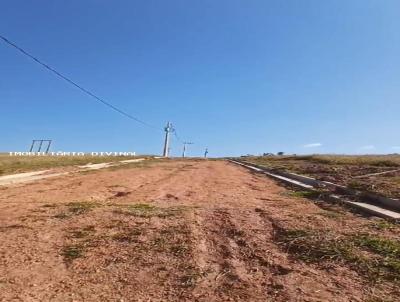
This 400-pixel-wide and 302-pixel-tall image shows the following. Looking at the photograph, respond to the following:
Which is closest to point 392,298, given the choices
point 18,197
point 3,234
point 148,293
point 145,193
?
point 148,293

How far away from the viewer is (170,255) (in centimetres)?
524

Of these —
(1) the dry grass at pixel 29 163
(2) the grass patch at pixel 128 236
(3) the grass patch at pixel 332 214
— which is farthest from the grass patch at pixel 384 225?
(1) the dry grass at pixel 29 163

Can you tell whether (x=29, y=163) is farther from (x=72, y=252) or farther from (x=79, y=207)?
(x=72, y=252)

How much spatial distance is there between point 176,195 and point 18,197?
148 inches

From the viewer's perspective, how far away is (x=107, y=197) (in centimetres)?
1073

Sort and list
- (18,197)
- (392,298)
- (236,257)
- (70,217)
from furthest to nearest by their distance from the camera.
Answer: (18,197), (70,217), (236,257), (392,298)

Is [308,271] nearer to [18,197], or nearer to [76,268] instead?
[76,268]

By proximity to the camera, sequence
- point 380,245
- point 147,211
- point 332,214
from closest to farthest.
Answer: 1. point 380,245
2. point 147,211
3. point 332,214

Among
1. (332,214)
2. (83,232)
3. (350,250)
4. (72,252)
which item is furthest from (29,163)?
(350,250)

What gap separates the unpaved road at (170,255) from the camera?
13.6 feet

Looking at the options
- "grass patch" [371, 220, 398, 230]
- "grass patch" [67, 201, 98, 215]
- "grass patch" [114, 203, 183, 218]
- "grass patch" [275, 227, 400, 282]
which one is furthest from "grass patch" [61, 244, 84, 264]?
"grass patch" [371, 220, 398, 230]

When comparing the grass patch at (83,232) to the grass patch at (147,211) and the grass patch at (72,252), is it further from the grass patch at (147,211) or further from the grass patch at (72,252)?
the grass patch at (147,211)

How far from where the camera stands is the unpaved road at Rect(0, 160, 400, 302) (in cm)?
415

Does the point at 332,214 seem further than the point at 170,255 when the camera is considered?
Yes
